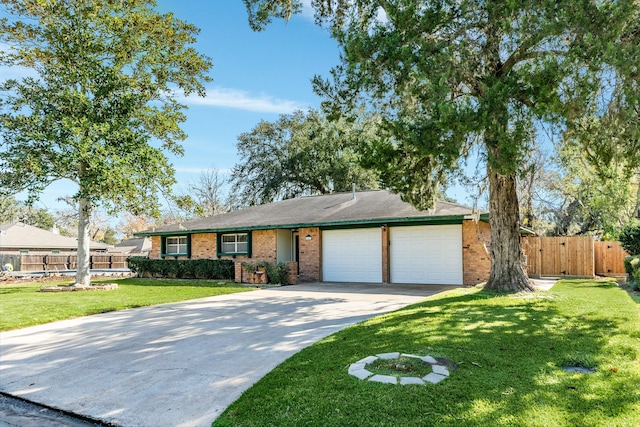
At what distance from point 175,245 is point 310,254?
818cm

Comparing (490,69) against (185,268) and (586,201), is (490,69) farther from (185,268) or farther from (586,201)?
(586,201)

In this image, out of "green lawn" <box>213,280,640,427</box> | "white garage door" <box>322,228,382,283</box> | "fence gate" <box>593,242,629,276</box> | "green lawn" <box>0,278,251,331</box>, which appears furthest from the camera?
"fence gate" <box>593,242,629,276</box>

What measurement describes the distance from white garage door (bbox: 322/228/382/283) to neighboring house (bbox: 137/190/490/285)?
38mm

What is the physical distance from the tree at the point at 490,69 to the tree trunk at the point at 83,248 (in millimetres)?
10593

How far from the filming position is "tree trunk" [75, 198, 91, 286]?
1517cm

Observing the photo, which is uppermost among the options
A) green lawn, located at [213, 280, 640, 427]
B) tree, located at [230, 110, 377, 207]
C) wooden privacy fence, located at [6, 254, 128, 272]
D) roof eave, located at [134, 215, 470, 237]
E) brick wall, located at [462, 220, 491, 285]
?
tree, located at [230, 110, 377, 207]

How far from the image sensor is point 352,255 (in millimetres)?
16188

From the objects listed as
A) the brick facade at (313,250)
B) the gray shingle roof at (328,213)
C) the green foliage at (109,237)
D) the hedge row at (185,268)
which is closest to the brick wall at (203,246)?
the brick facade at (313,250)

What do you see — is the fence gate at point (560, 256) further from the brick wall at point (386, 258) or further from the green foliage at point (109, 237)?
the green foliage at point (109, 237)

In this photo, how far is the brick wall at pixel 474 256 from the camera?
537 inches

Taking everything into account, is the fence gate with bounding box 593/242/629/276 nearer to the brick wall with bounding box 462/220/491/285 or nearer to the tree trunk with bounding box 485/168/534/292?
the brick wall with bounding box 462/220/491/285

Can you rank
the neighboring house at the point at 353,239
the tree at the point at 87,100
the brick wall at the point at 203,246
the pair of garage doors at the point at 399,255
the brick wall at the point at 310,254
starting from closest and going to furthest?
1. the tree at the point at 87,100
2. the neighboring house at the point at 353,239
3. the pair of garage doors at the point at 399,255
4. the brick wall at the point at 310,254
5. the brick wall at the point at 203,246

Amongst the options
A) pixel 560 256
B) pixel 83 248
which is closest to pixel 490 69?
pixel 560 256

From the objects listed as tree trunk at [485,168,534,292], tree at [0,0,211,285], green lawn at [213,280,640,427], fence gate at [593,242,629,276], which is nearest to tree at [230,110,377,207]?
fence gate at [593,242,629,276]
